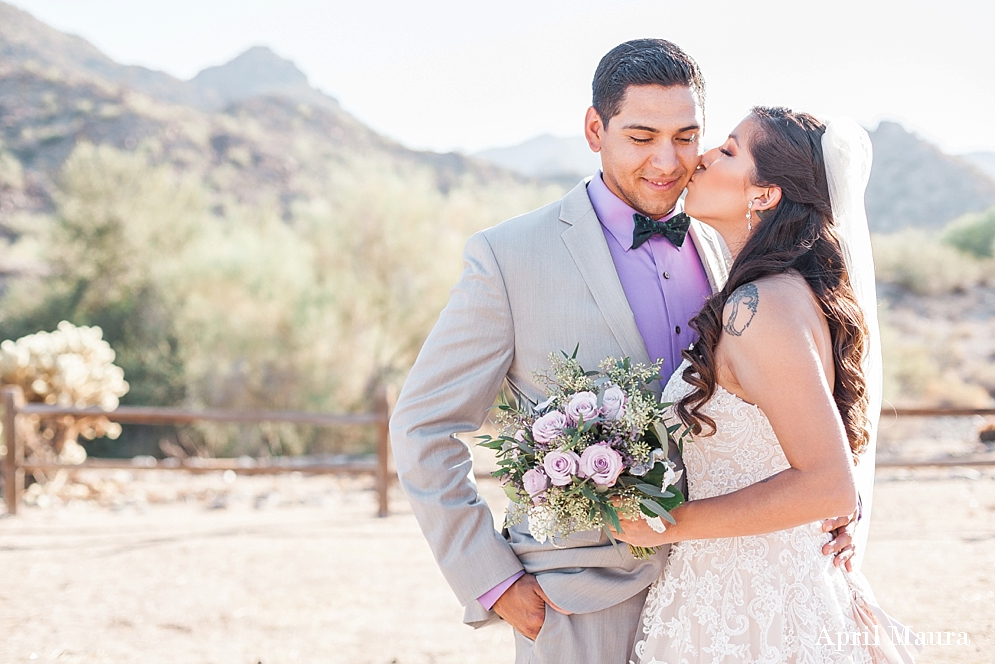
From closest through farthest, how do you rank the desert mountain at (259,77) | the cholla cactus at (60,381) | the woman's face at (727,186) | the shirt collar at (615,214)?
the woman's face at (727,186) → the shirt collar at (615,214) → the cholla cactus at (60,381) → the desert mountain at (259,77)

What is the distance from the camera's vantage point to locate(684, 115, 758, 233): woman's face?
2.37m

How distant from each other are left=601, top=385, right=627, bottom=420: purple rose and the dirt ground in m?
3.37

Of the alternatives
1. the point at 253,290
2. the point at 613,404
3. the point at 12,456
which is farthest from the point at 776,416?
the point at 253,290

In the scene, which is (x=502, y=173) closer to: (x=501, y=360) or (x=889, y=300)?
(x=889, y=300)

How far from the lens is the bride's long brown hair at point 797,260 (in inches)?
83.7

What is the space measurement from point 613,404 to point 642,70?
3.76ft

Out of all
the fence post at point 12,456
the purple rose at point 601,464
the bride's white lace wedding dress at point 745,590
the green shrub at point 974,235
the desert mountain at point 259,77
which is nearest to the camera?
the purple rose at point 601,464

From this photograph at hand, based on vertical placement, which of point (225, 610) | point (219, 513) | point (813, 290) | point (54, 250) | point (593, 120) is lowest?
point (219, 513)

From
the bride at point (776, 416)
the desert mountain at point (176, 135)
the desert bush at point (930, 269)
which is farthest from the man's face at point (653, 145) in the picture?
the desert bush at point (930, 269)

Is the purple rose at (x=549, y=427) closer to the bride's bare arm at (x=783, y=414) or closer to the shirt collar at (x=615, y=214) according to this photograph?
the bride's bare arm at (x=783, y=414)

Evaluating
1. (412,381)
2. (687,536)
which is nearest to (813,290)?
(687,536)

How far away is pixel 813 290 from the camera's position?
2.11 m

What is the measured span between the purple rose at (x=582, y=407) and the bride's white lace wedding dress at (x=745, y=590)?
16.5 inches

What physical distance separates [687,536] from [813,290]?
0.74 m
